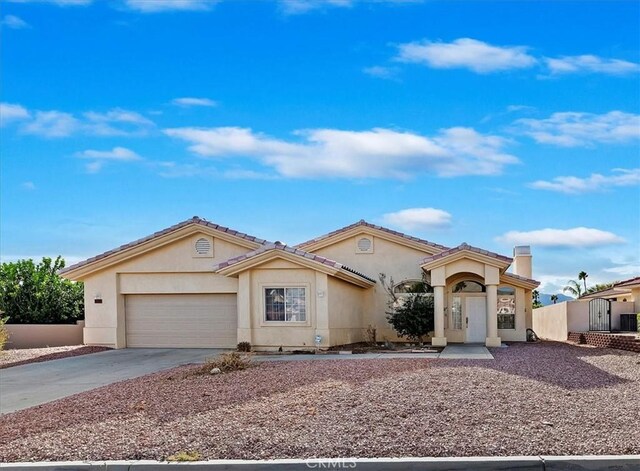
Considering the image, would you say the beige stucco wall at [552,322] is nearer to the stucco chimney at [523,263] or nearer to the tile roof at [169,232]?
the stucco chimney at [523,263]

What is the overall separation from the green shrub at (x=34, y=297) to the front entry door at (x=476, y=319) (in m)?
16.7

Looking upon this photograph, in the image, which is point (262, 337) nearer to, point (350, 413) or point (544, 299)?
point (350, 413)

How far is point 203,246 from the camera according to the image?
25.2 meters

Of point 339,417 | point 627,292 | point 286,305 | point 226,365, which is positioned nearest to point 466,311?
point 286,305

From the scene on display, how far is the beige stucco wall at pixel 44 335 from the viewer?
29.3 metres

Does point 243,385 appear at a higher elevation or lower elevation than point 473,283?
lower

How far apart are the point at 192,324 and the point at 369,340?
674 cm

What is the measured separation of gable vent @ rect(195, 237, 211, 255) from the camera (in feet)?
82.4

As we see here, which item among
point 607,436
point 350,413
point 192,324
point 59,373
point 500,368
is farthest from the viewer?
point 192,324

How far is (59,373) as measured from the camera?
1775 cm

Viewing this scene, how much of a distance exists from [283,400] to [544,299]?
82442mm

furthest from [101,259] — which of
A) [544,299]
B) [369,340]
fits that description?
[544,299]

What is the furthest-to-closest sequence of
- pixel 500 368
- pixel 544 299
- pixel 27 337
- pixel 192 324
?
pixel 544 299
pixel 27 337
pixel 192 324
pixel 500 368

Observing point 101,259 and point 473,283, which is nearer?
point 101,259
